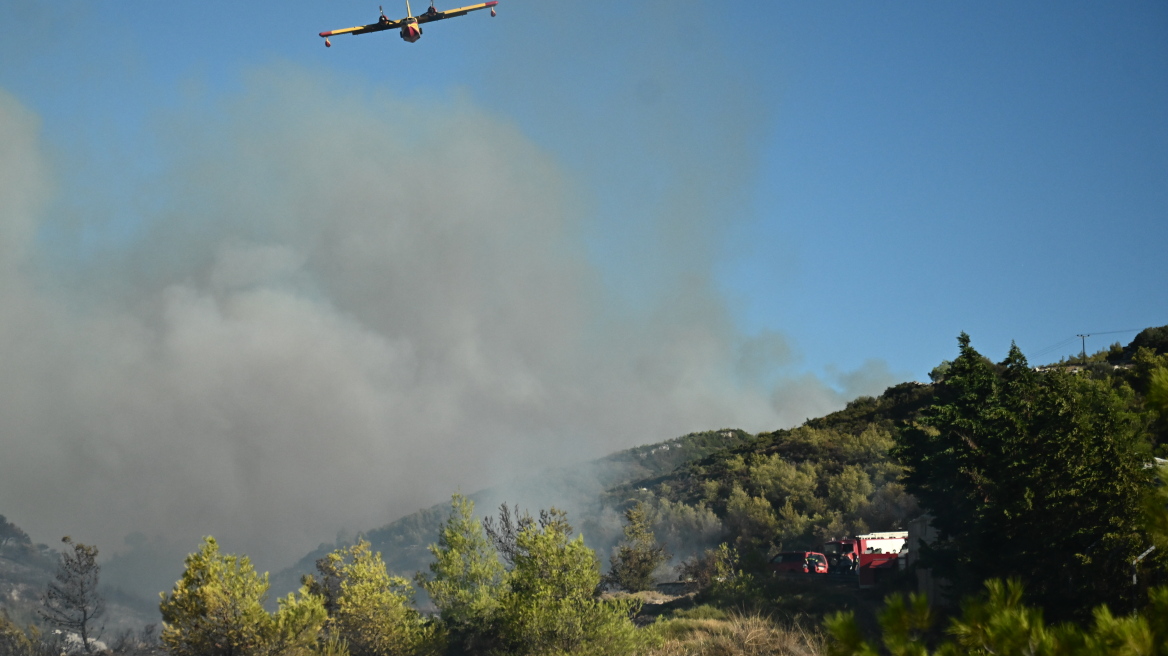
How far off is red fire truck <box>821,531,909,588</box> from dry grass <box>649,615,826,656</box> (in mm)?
12190

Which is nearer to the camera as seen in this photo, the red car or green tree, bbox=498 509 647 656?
green tree, bbox=498 509 647 656

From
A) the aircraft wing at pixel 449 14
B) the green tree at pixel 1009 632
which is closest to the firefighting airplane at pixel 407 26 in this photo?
the aircraft wing at pixel 449 14

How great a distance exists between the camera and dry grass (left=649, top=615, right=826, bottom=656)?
3102 centimetres

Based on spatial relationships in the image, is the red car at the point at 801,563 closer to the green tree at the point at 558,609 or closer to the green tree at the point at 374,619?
the green tree at the point at 558,609

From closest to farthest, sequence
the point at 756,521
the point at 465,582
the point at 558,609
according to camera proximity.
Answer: the point at 558,609 < the point at 465,582 < the point at 756,521

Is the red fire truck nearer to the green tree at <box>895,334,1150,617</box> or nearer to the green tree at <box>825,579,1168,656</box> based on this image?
the green tree at <box>895,334,1150,617</box>

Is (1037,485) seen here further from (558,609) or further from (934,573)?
(558,609)

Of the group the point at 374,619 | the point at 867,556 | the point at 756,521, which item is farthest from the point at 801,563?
the point at 374,619

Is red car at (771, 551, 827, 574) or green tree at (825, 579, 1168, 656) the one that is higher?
green tree at (825, 579, 1168, 656)

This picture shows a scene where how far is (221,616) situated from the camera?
103 feet

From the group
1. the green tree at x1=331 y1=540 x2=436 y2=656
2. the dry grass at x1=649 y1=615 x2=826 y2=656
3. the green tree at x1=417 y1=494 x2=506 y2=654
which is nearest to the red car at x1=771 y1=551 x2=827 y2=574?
the dry grass at x1=649 y1=615 x2=826 y2=656

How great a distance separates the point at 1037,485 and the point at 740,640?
13.1 meters

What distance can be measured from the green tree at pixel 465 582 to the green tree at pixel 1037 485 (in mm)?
21257

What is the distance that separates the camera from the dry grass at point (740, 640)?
3102 centimetres
